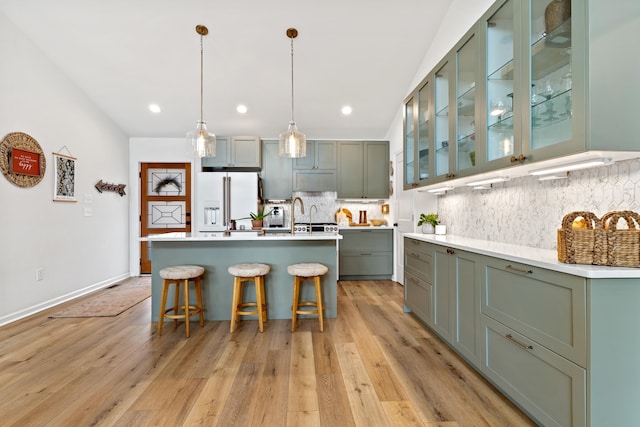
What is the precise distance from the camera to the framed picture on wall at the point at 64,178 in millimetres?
3979

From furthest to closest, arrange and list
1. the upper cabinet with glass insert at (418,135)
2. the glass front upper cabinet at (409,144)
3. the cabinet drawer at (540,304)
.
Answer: the glass front upper cabinet at (409,144), the upper cabinet with glass insert at (418,135), the cabinet drawer at (540,304)

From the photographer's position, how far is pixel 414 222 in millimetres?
4465

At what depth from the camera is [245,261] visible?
134 inches

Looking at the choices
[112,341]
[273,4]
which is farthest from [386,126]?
[112,341]

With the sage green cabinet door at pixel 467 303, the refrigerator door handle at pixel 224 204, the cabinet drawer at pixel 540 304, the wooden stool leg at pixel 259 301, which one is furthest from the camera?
the refrigerator door handle at pixel 224 204

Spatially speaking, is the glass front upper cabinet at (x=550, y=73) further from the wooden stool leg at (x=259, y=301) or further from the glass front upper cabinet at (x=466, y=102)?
the wooden stool leg at (x=259, y=301)

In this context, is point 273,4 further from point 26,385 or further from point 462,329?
point 26,385

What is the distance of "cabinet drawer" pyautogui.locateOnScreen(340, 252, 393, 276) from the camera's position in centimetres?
541

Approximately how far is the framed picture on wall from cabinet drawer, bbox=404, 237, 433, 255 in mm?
4299

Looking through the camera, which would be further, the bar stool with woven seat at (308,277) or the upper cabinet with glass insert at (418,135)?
the upper cabinet with glass insert at (418,135)

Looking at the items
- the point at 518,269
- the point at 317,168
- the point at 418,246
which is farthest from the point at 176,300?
the point at 317,168

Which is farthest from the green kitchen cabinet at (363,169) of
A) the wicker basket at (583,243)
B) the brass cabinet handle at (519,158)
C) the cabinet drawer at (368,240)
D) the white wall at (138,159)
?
the wicker basket at (583,243)

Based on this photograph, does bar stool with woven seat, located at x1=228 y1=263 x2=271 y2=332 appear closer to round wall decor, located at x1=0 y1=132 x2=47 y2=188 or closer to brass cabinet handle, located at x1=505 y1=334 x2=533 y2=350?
brass cabinet handle, located at x1=505 y1=334 x2=533 y2=350

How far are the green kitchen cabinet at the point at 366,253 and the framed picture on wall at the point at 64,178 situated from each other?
392 cm
